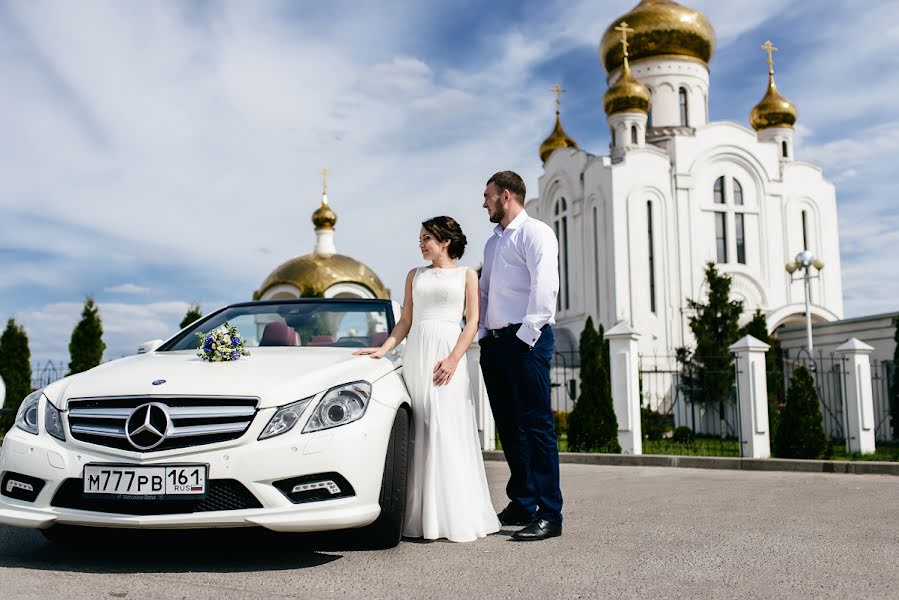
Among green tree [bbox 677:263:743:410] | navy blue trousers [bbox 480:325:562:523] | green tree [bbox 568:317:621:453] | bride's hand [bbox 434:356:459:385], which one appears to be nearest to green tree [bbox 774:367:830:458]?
green tree [bbox 568:317:621:453]

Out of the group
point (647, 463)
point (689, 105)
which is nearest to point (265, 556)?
point (647, 463)

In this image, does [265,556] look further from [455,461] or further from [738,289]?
[738,289]

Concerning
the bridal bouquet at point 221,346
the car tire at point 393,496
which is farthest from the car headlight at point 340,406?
the bridal bouquet at point 221,346

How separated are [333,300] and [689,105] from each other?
32.2 metres

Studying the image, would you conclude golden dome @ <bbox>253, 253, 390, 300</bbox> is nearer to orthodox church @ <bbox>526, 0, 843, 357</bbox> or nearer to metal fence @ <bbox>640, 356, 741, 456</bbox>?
orthodox church @ <bbox>526, 0, 843, 357</bbox>

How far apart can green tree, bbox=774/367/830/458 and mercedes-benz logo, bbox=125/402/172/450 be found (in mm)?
9030

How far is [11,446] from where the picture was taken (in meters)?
3.62

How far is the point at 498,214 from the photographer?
4.66 m

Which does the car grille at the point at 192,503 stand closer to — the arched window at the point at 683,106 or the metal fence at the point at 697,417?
the metal fence at the point at 697,417

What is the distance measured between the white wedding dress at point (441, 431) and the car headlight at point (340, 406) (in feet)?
1.99

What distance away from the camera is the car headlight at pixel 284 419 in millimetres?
3448

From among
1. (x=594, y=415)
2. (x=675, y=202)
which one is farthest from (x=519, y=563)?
(x=675, y=202)

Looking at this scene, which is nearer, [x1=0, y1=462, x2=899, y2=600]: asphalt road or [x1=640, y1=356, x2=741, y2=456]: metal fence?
[x1=0, y1=462, x2=899, y2=600]: asphalt road

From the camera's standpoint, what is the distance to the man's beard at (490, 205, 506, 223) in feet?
15.2
